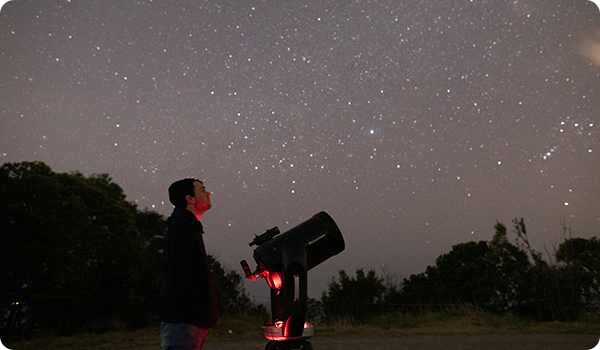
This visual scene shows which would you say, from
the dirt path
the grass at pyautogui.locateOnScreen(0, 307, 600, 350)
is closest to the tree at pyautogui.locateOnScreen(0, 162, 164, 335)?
the grass at pyautogui.locateOnScreen(0, 307, 600, 350)

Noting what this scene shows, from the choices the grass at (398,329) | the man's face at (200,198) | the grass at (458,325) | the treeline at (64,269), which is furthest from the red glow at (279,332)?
the treeline at (64,269)

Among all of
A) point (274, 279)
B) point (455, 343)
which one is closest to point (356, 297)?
point (455, 343)

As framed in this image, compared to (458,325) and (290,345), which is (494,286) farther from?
(290,345)

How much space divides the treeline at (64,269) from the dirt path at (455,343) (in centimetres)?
634

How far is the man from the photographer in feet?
7.70

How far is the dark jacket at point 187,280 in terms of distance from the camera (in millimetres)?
2359

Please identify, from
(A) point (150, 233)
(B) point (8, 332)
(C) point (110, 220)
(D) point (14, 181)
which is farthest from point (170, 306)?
(A) point (150, 233)

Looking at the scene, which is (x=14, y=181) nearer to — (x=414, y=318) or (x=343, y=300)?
(x=343, y=300)

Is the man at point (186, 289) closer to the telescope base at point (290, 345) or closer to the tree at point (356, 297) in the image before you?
the telescope base at point (290, 345)

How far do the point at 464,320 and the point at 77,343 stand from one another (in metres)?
8.83

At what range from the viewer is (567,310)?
11.6m

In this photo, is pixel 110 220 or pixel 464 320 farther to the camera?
pixel 110 220

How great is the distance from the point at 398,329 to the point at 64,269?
1208 centimetres

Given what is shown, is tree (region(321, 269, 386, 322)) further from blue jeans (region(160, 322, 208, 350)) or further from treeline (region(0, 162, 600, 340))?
blue jeans (region(160, 322, 208, 350))
